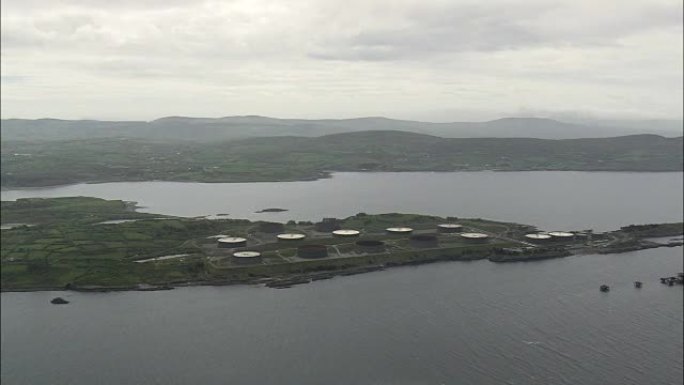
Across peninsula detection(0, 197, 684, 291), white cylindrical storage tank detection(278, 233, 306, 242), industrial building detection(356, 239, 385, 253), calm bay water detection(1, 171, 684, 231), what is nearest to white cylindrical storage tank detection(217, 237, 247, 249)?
peninsula detection(0, 197, 684, 291)

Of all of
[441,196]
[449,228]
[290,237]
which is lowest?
[290,237]

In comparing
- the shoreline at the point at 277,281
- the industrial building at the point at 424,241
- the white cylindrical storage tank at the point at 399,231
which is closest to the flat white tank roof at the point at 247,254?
the shoreline at the point at 277,281

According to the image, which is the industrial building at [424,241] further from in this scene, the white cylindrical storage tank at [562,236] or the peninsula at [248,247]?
the white cylindrical storage tank at [562,236]

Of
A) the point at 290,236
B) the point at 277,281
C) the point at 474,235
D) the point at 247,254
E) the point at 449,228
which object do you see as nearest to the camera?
the point at 277,281

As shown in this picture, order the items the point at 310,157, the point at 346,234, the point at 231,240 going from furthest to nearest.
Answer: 1. the point at 310,157
2. the point at 346,234
3. the point at 231,240

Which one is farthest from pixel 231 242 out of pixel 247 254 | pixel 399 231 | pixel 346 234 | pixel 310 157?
pixel 310 157

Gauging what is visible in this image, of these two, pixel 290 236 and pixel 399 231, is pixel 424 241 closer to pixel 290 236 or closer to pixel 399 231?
pixel 399 231
